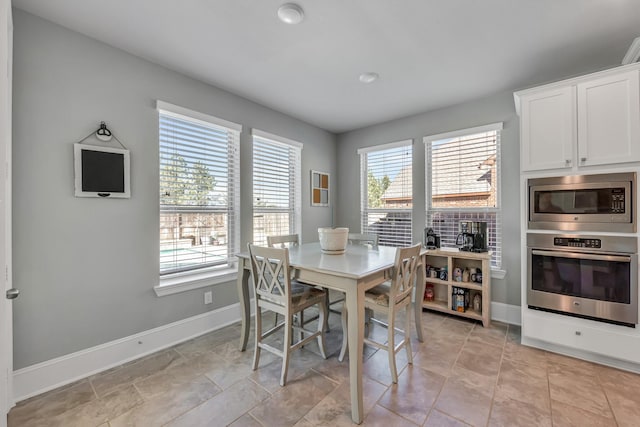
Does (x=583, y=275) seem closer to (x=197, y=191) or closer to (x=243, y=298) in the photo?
(x=243, y=298)

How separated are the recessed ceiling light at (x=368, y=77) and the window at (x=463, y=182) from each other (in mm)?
1274

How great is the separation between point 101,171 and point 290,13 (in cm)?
183

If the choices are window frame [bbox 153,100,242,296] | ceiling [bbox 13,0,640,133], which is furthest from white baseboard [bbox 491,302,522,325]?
window frame [bbox 153,100,242,296]

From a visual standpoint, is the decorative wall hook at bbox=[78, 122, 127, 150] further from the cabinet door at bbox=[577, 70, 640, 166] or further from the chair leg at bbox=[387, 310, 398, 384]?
the cabinet door at bbox=[577, 70, 640, 166]

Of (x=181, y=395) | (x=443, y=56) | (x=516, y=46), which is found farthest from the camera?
(x=443, y=56)

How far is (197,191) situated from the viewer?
281 cm

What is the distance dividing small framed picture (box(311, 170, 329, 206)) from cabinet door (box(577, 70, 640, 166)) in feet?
9.56

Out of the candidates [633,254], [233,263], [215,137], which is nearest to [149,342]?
[233,263]

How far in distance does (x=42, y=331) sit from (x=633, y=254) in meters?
4.30

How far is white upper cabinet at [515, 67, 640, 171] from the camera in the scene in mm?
2057

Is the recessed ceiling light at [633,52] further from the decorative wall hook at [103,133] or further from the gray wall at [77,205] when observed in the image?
the decorative wall hook at [103,133]

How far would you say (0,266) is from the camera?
104cm

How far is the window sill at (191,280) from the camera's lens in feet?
8.25

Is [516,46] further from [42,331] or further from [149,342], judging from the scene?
[42,331]
